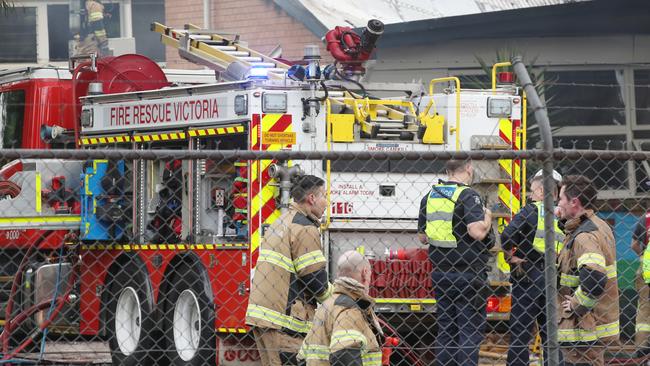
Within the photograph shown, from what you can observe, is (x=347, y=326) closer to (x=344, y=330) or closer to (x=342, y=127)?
(x=344, y=330)

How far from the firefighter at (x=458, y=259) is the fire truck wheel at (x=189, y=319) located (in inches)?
87.0

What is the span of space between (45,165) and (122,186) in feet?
2.54

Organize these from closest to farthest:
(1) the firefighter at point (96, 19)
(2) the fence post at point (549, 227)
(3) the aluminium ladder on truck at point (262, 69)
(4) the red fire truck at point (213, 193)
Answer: (2) the fence post at point (549, 227) < (4) the red fire truck at point (213, 193) < (3) the aluminium ladder on truck at point (262, 69) < (1) the firefighter at point (96, 19)

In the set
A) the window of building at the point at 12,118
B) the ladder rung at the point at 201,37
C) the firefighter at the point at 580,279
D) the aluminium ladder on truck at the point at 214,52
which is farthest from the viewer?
the window of building at the point at 12,118

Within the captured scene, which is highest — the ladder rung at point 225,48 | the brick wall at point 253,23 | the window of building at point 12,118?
the brick wall at point 253,23

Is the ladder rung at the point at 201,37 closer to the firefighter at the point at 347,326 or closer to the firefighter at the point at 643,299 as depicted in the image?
the firefighter at the point at 643,299

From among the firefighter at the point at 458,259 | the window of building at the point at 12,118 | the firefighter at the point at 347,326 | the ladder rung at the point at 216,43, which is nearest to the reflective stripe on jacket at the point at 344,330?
the firefighter at the point at 347,326

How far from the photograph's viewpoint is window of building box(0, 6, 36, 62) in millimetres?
25297

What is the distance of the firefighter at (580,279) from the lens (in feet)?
26.5

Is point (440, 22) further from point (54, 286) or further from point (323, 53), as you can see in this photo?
point (54, 286)

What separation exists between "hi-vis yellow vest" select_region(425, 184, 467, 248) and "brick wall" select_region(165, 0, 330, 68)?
9.53 metres

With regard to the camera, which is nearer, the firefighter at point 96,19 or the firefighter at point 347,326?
the firefighter at point 347,326

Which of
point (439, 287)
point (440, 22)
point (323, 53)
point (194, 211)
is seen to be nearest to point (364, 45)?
point (194, 211)

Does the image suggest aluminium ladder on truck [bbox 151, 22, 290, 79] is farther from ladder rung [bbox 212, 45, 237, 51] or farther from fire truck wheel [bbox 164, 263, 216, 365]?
fire truck wheel [bbox 164, 263, 216, 365]
